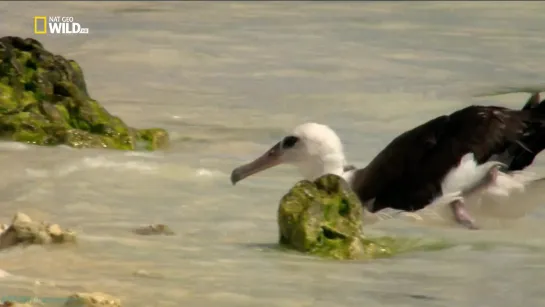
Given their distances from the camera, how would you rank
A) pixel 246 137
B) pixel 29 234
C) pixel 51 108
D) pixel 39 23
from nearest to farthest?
pixel 29 234 < pixel 51 108 < pixel 246 137 < pixel 39 23

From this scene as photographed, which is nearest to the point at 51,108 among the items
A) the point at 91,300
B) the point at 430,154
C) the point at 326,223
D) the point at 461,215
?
the point at 430,154

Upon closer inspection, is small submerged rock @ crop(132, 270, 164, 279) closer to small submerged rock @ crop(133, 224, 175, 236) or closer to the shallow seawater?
the shallow seawater

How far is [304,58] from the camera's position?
13.3 metres

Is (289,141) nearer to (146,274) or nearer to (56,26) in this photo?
(146,274)

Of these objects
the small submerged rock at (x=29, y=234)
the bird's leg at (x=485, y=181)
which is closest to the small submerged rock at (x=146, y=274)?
the small submerged rock at (x=29, y=234)

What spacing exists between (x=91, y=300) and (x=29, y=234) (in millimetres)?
1147

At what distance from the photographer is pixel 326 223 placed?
6.96 m

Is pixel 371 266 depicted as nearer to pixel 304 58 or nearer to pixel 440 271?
pixel 440 271

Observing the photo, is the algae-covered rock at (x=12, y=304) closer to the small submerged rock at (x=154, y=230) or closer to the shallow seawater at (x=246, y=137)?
the shallow seawater at (x=246, y=137)

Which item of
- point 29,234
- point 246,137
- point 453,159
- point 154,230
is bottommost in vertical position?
point 246,137

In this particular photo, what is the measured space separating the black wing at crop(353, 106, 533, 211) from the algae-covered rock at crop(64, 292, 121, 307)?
86.9 inches

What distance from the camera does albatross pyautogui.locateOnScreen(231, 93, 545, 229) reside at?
25.4 ft

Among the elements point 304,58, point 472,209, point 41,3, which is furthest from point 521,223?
point 41,3

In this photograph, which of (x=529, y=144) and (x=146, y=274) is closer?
(x=146, y=274)
